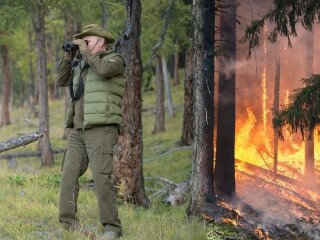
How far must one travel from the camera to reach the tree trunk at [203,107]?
6.84 m

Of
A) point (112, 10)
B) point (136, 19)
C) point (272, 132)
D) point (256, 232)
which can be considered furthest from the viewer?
point (112, 10)

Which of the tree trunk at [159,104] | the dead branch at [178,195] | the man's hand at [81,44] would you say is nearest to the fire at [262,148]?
the dead branch at [178,195]

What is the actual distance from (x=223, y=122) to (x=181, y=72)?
114 ft

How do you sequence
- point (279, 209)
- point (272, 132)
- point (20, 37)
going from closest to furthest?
point (279, 209)
point (272, 132)
point (20, 37)

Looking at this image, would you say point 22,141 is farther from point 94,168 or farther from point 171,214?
point 171,214

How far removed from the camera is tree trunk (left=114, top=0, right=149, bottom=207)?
7.80m

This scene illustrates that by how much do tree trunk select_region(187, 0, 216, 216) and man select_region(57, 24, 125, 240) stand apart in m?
1.98

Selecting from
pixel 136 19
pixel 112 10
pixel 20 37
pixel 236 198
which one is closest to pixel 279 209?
pixel 236 198

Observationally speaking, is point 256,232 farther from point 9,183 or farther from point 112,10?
point 112,10

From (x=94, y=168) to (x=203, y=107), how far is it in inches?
96.1

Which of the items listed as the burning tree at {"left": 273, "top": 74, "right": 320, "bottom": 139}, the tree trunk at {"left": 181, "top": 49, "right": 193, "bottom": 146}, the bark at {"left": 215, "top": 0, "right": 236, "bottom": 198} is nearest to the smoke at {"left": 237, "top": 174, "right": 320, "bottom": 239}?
the bark at {"left": 215, "top": 0, "right": 236, "bottom": 198}

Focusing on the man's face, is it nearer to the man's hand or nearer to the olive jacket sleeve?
the man's hand

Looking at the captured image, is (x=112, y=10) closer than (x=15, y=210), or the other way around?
(x=15, y=210)

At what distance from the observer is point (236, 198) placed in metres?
8.77
